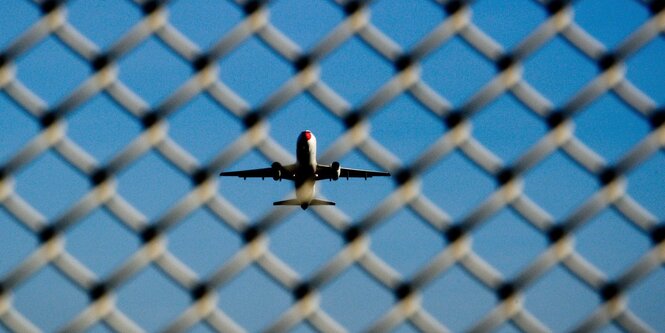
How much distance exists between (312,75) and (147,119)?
0.73 m

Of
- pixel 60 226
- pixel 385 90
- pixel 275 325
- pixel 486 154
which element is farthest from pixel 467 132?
pixel 60 226

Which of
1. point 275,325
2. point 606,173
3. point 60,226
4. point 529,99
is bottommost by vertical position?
point 275,325

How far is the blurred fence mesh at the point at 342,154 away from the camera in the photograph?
3537 mm

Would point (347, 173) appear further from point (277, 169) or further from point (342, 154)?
point (342, 154)

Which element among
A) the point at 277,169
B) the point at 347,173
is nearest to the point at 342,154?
the point at 277,169

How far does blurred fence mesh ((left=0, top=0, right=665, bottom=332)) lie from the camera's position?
3.54 metres

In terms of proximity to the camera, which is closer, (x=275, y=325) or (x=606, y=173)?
(x=275, y=325)

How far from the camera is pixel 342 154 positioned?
13.0 feet

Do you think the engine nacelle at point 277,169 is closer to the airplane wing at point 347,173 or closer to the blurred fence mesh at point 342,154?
the blurred fence mesh at point 342,154

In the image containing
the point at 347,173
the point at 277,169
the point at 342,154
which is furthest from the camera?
the point at 347,173

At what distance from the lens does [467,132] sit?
3826 millimetres

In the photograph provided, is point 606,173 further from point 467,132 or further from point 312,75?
point 312,75

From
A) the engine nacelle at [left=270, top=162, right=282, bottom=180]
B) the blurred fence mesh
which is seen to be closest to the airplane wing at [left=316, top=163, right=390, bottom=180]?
the engine nacelle at [left=270, top=162, right=282, bottom=180]

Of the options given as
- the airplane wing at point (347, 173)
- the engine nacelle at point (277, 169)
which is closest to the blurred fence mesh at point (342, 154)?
the engine nacelle at point (277, 169)
